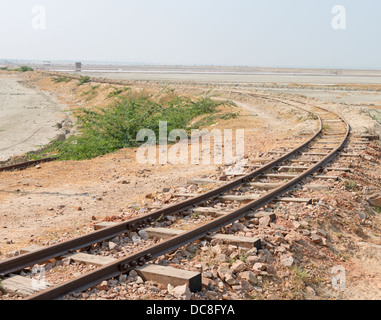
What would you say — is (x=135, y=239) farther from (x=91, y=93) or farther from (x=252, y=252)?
(x=91, y=93)

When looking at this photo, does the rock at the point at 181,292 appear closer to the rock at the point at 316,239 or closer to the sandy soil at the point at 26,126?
the rock at the point at 316,239

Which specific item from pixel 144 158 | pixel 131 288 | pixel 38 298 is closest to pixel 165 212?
pixel 131 288

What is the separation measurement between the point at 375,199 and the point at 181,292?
19.9 feet

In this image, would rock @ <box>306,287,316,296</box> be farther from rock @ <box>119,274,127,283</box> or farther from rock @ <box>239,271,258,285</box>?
rock @ <box>119,274,127,283</box>

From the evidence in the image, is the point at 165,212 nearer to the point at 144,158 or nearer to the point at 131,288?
the point at 131,288

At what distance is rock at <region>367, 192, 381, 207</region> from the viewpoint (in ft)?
31.8

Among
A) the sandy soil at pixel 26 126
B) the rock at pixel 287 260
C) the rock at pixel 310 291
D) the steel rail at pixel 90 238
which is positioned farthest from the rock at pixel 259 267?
the sandy soil at pixel 26 126

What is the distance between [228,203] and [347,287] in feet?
10.8

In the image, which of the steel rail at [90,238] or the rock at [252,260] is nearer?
the steel rail at [90,238]

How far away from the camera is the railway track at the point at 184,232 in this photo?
214 inches

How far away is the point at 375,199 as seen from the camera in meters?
9.70

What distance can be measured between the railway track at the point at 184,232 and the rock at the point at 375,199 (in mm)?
1295
